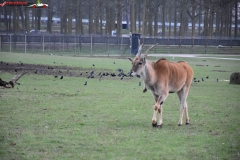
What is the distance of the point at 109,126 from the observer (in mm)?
12500

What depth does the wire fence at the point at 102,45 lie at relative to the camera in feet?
195

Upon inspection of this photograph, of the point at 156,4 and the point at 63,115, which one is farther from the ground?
the point at 156,4

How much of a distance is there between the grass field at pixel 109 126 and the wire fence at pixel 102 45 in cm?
3835

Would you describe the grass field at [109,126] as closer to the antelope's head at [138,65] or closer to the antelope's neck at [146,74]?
the antelope's neck at [146,74]

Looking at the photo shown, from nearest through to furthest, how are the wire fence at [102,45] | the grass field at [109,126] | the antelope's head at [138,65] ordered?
the grass field at [109,126], the antelope's head at [138,65], the wire fence at [102,45]

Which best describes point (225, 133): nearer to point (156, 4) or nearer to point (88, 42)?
point (88, 42)

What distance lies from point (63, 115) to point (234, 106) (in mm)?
6092

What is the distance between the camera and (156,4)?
8525cm

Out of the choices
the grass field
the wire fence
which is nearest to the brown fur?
the grass field

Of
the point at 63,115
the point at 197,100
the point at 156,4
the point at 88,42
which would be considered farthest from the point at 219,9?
the point at 63,115

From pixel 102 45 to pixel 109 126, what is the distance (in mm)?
52971

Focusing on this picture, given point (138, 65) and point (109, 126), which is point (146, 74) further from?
point (109, 126)

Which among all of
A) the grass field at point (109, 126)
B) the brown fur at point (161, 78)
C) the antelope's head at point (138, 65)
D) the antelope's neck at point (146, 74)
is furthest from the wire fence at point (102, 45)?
the antelope's head at point (138, 65)

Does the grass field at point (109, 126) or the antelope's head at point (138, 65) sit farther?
the antelope's head at point (138, 65)
